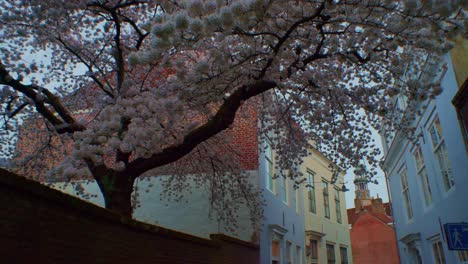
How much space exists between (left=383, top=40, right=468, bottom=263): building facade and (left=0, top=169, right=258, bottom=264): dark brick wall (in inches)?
200

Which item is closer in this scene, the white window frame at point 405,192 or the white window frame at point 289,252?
the white window frame at point 289,252

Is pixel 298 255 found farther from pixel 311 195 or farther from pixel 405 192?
pixel 405 192

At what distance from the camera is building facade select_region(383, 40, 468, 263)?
25.3 feet

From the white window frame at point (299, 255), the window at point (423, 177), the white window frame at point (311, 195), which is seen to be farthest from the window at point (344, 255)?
the window at point (423, 177)

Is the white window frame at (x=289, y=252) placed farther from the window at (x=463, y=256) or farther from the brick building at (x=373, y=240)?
the brick building at (x=373, y=240)

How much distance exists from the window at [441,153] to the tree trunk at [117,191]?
7.36 m

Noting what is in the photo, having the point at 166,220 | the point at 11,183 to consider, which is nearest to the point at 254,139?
the point at 166,220

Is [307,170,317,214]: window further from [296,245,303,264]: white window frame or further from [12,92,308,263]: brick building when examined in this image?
[12,92,308,263]: brick building

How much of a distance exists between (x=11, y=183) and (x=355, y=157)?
621 centimetres

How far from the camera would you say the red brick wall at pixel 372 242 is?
109 ft

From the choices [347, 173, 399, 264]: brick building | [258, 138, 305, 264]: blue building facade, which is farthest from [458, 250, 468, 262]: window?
[347, 173, 399, 264]: brick building

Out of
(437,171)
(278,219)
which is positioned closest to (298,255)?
(278,219)

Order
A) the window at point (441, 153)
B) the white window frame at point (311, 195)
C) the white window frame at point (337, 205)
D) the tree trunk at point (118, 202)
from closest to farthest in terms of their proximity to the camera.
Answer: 1. the tree trunk at point (118, 202)
2. the window at point (441, 153)
3. the white window frame at point (311, 195)
4. the white window frame at point (337, 205)

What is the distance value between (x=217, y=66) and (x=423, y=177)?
9.23 metres
